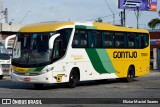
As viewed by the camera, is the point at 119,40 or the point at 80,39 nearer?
the point at 80,39

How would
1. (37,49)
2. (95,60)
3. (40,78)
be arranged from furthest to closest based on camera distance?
(95,60), (37,49), (40,78)

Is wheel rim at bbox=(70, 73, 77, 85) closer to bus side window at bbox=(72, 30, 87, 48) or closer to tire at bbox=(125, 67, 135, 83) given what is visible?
bus side window at bbox=(72, 30, 87, 48)

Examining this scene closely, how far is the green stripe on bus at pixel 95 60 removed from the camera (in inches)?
956

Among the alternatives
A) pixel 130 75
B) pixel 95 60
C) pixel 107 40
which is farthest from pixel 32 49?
pixel 130 75

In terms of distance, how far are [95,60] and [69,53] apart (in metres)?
2.59

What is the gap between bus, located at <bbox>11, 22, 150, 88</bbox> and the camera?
21594 millimetres

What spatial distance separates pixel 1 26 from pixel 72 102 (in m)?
36.9

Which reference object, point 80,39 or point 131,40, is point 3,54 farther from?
point 80,39

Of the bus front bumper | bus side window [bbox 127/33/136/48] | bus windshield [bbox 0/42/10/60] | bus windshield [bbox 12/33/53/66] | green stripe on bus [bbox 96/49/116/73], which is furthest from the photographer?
bus windshield [bbox 0/42/10/60]

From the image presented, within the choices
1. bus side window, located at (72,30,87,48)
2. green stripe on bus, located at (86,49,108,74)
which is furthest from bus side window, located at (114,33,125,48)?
bus side window, located at (72,30,87,48)

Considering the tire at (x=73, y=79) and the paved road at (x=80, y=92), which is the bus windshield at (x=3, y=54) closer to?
the paved road at (x=80, y=92)

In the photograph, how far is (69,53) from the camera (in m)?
22.6

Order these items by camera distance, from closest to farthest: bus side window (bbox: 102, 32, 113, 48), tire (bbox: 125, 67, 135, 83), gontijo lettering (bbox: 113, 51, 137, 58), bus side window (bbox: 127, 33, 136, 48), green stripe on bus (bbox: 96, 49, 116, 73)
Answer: green stripe on bus (bbox: 96, 49, 116, 73) → bus side window (bbox: 102, 32, 113, 48) → gontijo lettering (bbox: 113, 51, 137, 58) → bus side window (bbox: 127, 33, 136, 48) → tire (bbox: 125, 67, 135, 83)

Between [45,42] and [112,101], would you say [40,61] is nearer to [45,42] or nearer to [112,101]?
[45,42]
